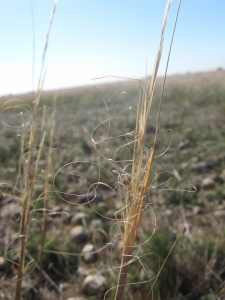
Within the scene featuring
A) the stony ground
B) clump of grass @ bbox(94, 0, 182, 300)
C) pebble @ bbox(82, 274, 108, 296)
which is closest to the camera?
clump of grass @ bbox(94, 0, 182, 300)

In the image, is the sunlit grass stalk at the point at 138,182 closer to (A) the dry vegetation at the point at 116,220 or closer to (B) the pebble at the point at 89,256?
(A) the dry vegetation at the point at 116,220

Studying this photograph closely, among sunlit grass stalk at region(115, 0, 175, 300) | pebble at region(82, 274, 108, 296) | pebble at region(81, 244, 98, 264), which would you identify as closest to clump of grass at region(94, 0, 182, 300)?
sunlit grass stalk at region(115, 0, 175, 300)

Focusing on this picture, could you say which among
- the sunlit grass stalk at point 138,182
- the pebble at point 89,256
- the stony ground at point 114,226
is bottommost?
the pebble at point 89,256

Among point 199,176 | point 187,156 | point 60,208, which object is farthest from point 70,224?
point 187,156

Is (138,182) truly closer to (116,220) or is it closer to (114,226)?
(116,220)

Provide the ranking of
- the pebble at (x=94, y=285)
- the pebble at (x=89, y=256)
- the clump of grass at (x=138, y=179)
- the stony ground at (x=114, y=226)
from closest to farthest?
the clump of grass at (x=138, y=179) → the stony ground at (x=114, y=226) → the pebble at (x=94, y=285) → the pebble at (x=89, y=256)

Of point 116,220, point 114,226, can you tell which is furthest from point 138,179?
point 114,226

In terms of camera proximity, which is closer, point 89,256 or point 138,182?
point 138,182

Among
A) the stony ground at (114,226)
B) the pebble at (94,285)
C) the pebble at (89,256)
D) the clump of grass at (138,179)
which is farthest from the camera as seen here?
the pebble at (89,256)

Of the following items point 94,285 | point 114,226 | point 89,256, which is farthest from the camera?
point 114,226

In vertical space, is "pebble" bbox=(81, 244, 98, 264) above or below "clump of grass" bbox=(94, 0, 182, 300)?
below

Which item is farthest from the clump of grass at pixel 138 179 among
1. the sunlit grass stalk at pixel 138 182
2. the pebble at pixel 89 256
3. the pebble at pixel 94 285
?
the pebble at pixel 89 256

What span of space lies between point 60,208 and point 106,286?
100cm

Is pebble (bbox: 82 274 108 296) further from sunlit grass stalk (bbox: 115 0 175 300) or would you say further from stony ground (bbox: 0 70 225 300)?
sunlit grass stalk (bbox: 115 0 175 300)
